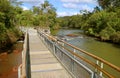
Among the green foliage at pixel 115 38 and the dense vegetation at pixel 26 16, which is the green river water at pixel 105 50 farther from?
the dense vegetation at pixel 26 16

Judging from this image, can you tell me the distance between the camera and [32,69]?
845 cm

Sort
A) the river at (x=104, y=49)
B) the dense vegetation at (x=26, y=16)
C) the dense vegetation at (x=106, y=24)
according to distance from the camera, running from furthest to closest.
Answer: the dense vegetation at (x=106, y=24), the dense vegetation at (x=26, y=16), the river at (x=104, y=49)

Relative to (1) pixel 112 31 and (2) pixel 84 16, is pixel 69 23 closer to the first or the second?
(2) pixel 84 16

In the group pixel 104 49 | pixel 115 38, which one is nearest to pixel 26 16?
pixel 115 38

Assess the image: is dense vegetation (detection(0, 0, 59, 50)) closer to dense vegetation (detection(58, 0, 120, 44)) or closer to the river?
the river

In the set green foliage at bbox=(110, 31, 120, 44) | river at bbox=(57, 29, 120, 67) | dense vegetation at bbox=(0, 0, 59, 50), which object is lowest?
river at bbox=(57, 29, 120, 67)

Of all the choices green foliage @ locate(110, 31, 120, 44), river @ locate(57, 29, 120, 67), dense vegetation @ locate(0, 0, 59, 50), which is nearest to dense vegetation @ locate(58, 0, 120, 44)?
green foliage @ locate(110, 31, 120, 44)

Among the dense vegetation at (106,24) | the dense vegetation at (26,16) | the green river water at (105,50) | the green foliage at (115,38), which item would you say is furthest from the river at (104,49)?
the dense vegetation at (26,16)

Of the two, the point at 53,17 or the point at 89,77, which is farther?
the point at 53,17

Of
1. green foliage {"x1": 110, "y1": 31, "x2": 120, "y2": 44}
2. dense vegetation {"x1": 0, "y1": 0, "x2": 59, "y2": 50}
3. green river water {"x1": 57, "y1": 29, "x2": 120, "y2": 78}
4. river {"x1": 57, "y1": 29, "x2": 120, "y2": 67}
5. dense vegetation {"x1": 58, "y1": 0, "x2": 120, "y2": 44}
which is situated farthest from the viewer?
dense vegetation {"x1": 58, "y1": 0, "x2": 120, "y2": 44}

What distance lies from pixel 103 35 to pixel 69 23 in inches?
3102

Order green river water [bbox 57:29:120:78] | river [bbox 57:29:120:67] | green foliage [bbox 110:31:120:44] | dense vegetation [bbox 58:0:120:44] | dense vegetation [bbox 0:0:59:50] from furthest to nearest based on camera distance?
dense vegetation [bbox 58:0:120:44] < green foliage [bbox 110:31:120:44] < dense vegetation [bbox 0:0:59:50] < river [bbox 57:29:120:67] < green river water [bbox 57:29:120:78]

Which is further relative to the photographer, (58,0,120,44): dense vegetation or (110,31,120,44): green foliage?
(58,0,120,44): dense vegetation

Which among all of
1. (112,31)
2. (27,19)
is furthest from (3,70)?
(27,19)
